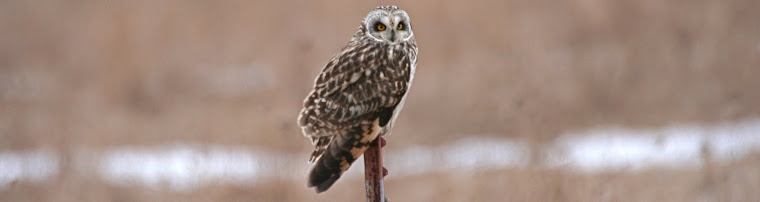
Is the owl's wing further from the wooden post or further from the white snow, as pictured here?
the white snow

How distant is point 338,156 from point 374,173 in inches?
3.4

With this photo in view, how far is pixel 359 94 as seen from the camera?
202 centimetres

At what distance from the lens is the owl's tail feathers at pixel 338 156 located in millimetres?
1838

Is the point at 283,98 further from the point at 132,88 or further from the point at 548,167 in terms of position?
the point at 548,167

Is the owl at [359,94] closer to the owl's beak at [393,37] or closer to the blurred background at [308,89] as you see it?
the owl's beak at [393,37]

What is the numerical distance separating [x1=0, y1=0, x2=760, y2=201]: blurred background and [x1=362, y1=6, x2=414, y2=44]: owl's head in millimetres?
1880

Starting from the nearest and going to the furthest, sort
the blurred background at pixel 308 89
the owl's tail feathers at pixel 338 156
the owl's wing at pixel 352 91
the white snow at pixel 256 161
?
the owl's tail feathers at pixel 338 156, the owl's wing at pixel 352 91, the blurred background at pixel 308 89, the white snow at pixel 256 161

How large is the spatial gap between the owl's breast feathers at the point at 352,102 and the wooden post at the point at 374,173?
3 centimetres

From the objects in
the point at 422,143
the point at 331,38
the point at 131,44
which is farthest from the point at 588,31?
the point at 131,44

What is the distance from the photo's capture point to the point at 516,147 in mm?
4355

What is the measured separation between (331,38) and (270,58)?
299mm

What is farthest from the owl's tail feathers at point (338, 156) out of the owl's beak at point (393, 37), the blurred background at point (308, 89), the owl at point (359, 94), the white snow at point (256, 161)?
the white snow at point (256, 161)

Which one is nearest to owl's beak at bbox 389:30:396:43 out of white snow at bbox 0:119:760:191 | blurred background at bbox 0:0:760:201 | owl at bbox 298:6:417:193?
owl at bbox 298:6:417:193

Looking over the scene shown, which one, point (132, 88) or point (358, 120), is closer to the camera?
point (358, 120)
